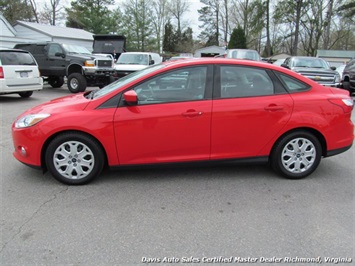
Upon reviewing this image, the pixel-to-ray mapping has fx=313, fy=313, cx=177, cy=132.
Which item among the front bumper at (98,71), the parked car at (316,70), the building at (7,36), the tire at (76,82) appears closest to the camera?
the parked car at (316,70)

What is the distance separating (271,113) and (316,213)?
1303 millimetres

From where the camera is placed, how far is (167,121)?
12.3ft

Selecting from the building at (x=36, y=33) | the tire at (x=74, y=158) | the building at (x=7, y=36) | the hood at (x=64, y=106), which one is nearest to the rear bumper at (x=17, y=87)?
the hood at (x=64, y=106)

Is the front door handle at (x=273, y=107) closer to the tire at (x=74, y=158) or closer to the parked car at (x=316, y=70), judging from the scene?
the tire at (x=74, y=158)

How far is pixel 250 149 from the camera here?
4035 millimetres

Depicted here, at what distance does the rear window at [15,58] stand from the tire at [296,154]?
9.37 m

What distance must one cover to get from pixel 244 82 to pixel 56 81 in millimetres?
13688

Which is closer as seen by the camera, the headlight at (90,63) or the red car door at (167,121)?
the red car door at (167,121)

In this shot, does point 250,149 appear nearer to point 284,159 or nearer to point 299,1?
point 284,159

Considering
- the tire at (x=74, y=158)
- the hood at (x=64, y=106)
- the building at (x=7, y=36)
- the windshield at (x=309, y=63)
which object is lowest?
the tire at (x=74, y=158)

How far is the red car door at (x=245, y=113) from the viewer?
388cm

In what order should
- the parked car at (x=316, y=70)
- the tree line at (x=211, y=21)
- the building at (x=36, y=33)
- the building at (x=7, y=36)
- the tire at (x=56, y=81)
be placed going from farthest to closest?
the tree line at (x=211, y=21) → the building at (x=36, y=33) → the building at (x=7, y=36) → the tire at (x=56, y=81) → the parked car at (x=316, y=70)

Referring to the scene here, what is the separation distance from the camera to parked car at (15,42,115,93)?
1326 centimetres

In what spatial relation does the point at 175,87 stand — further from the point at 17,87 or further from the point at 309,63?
the point at 309,63
